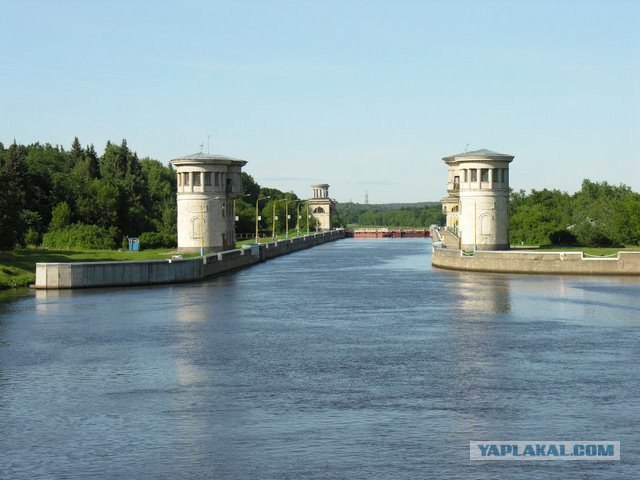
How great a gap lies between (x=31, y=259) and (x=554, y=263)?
1781 inches

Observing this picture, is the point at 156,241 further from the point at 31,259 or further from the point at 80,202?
the point at 31,259

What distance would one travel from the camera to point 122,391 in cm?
3322

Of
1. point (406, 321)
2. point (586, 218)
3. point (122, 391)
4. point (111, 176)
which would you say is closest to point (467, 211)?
point (586, 218)

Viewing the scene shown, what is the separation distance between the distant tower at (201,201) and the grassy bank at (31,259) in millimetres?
3471

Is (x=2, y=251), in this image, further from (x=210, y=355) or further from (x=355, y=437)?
(x=355, y=437)

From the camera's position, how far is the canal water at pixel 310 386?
24.9 meters

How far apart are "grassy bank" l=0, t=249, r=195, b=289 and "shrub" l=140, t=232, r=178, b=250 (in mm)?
14352

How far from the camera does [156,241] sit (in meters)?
116

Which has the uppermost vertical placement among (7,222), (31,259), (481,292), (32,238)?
(7,222)

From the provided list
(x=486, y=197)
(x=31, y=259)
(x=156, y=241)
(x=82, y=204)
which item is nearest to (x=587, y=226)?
(x=486, y=197)

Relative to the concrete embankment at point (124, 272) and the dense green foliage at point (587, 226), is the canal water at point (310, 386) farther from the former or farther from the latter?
the dense green foliage at point (587, 226)

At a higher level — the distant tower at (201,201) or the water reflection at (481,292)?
the distant tower at (201,201)

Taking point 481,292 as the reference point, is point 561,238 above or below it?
above

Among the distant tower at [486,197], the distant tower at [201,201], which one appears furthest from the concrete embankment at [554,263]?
the distant tower at [201,201]
